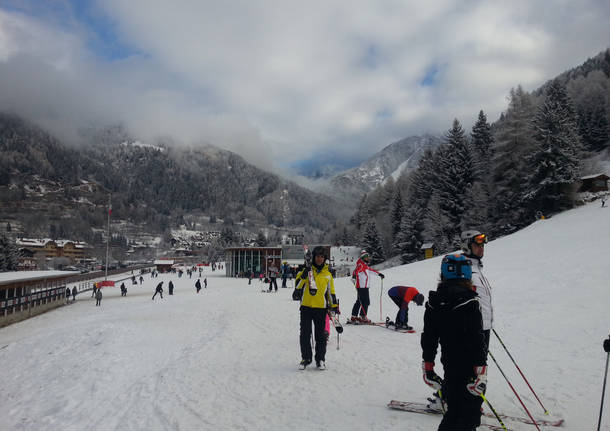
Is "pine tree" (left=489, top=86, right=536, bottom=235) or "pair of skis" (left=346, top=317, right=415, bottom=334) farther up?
"pine tree" (left=489, top=86, right=536, bottom=235)

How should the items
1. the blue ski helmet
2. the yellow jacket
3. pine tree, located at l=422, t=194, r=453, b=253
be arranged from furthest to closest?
pine tree, located at l=422, t=194, r=453, b=253 → the yellow jacket → the blue ski helmet

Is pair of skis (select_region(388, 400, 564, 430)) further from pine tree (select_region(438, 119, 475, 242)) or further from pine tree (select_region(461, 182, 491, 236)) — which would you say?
pine tree (select_region(438, 119, 475, 242))

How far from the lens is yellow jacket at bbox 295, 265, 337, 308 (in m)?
6.54

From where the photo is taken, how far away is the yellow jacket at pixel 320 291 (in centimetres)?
654

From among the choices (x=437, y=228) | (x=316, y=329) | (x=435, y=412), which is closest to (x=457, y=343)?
(x=435, y=412)

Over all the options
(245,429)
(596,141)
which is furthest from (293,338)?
(596,141)

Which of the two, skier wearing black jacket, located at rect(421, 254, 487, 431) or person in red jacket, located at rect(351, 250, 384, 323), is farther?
person in red jacket, located at rect(351, 250, 384, 323)

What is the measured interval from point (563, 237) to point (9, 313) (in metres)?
36.0

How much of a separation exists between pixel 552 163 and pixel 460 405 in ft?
121

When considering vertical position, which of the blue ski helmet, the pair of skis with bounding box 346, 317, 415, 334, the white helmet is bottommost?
the pair of skis with bounding box 346, 317, 415, 334

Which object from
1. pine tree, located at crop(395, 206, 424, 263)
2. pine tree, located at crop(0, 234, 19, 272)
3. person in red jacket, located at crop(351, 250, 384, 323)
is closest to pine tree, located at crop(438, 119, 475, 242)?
pine tree, located at crop(395, 206, 424, 263)

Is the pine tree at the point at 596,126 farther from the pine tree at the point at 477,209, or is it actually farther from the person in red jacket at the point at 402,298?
the person in red jacket at the point at 402,298

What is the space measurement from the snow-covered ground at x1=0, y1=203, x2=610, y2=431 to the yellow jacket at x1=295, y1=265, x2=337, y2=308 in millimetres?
1138

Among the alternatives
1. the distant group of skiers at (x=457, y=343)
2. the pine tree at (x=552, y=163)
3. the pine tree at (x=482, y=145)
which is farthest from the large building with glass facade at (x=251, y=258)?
the distant group of skiers at (x=457, y=343)
